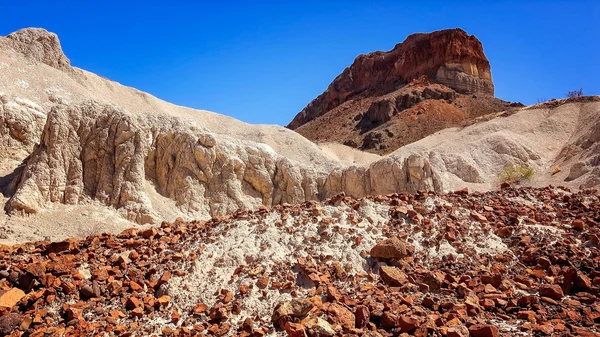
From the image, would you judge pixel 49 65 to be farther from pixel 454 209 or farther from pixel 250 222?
pixel 454 209

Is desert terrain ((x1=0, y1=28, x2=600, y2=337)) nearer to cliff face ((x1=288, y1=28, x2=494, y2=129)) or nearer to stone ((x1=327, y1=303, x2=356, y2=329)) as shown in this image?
stone ((x1=327, y1=303, x2=356, y2=329))

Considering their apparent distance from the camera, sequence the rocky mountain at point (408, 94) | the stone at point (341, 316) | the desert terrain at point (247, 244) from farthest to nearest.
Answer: the rocky mountain at point (408, 94)
the desert terrain at point (247, 244)
the stone at point (341, 316)

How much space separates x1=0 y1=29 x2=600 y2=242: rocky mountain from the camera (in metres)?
13.7

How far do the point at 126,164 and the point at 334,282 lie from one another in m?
11.3

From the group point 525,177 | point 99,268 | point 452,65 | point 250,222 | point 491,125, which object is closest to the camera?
point 99,268

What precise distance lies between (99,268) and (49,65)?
80.5ft

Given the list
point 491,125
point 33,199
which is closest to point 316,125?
point 491,125

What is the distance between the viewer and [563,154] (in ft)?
120

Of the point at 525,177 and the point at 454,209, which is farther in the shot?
the point at 525,177

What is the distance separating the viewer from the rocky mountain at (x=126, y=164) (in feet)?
44.9

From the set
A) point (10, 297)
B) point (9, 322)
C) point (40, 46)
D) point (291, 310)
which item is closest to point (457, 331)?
point (291, 310)

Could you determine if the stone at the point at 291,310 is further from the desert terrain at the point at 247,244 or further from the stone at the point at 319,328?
the stone at the point at 319,328

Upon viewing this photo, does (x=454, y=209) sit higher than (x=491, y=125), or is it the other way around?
(x=491, y=125)

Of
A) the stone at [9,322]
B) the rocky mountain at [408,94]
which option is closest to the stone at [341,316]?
the stone at [9,322]
